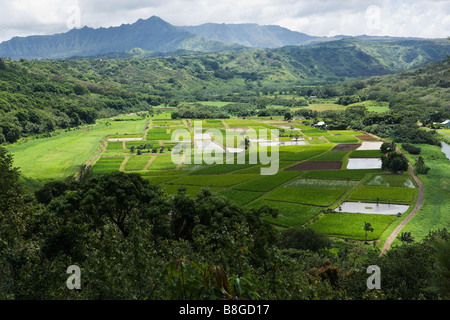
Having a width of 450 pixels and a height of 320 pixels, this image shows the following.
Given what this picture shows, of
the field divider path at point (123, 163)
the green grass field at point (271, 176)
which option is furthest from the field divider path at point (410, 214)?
the field divider path at point (123, 163)

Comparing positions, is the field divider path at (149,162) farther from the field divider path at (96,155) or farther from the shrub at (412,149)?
the shrub at (412,149)

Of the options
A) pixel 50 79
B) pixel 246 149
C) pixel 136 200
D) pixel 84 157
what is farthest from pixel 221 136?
pixel 50 79

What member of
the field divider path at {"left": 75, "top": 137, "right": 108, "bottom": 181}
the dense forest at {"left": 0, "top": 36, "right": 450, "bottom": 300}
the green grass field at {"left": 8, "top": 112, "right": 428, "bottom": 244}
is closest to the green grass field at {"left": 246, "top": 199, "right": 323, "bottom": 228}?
the green grass field at {"left": 8, "top": 112, "right": 428, "bottom": 244}

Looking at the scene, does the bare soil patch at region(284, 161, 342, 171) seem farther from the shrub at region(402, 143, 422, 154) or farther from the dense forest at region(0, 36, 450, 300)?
the dense forest at region(0, 36, 450, 300)

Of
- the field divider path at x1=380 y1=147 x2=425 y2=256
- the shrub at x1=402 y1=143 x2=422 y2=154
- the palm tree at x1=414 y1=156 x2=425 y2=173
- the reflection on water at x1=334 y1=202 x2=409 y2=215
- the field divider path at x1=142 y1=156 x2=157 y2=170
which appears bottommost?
the reflection on water at x1=334 y1=202 x2=409 y2=215

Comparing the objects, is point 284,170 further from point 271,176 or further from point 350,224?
point 350,224

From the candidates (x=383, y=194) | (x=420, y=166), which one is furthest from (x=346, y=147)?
(x=383, y=194)

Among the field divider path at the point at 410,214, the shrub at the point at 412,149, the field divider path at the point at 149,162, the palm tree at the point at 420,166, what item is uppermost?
the shrub at the point at 412,149

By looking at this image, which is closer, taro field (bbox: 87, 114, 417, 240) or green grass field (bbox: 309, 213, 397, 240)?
green grass field (bbox: 309, 213, 397, 240)
